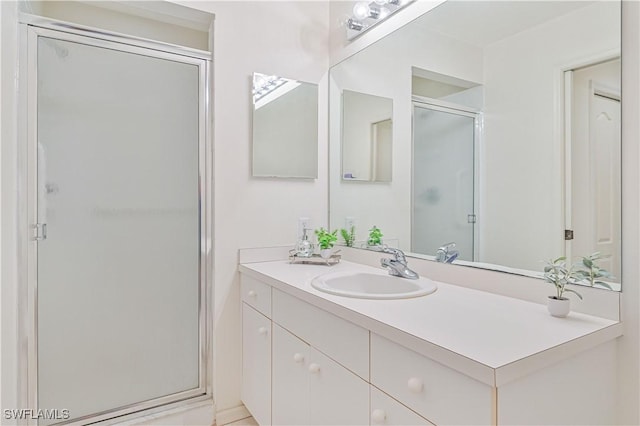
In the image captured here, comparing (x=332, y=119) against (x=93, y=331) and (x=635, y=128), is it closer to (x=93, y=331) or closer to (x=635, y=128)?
(x=635, y=128)

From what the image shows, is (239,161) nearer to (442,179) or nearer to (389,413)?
(442,179)

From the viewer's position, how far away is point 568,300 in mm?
1026

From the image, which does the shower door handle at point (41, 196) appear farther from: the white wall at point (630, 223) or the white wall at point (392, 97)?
the white wall at point (630, 223)

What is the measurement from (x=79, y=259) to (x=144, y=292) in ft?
1.08

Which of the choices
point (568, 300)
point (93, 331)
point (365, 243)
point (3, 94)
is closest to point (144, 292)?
point (93, 331)

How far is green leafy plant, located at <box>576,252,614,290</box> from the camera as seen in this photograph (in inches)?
41.0

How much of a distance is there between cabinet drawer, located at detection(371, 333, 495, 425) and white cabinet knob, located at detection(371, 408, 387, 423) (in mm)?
A: 65

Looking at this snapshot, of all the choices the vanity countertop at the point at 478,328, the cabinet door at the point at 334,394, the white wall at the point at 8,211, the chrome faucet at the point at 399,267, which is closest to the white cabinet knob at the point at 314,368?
the cabinet door at the point at 334,394

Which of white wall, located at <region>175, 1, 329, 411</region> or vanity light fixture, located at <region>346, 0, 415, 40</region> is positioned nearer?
vanity light fixture, located at <region>346, 0, 415, 40</region>

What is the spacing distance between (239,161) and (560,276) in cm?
153

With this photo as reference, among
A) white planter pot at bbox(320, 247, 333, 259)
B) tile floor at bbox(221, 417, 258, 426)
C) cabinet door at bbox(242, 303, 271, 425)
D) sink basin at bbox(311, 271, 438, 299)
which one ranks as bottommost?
tile floor at bbox(221, 417, 258, 426)

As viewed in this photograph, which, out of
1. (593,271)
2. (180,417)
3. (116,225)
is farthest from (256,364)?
(593,271)

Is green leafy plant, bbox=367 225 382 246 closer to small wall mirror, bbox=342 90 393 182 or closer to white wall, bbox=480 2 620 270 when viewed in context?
small wall mirror, bbox=342 90 393 182

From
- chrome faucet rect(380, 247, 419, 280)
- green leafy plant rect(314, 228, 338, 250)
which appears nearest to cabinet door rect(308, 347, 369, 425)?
chrome faucet rect(380, 247, 419, 280)
